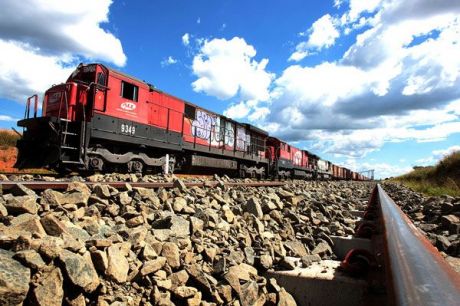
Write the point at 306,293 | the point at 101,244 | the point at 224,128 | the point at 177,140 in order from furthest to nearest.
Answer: the point at 224,128
the point at 177,140
the point at 306,293
the point at 101,244

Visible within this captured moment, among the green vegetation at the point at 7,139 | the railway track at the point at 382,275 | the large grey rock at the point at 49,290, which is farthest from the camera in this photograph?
the green vegetation at the point at 7,139

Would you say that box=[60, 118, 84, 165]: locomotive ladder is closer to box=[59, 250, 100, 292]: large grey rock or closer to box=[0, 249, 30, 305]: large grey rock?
box=[59, 250, 100, 292]: large grey rock

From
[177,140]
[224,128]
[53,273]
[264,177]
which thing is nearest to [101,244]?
[53,273]

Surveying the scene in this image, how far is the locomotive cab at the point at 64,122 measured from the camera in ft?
32.4

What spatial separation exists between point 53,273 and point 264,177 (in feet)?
76.5

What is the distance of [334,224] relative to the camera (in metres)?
6.20

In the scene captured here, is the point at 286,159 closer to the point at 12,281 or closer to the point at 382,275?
the point at 382,275

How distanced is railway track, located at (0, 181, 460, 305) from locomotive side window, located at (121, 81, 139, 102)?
7.64 metres

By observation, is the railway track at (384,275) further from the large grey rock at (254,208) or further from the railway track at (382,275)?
the large grey rock at (254,208)

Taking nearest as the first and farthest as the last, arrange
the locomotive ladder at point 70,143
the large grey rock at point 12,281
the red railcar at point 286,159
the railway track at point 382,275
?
the railway track at point 382,275 < the large grey rock at point 12,281 < the locomotive ladder at point 70,143 < the red railcar at point 286,159

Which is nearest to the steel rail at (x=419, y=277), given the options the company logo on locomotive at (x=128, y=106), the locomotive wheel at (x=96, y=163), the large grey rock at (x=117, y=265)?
the large grey rock at (x=117, y=265)

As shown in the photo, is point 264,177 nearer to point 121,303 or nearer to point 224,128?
point 224,128

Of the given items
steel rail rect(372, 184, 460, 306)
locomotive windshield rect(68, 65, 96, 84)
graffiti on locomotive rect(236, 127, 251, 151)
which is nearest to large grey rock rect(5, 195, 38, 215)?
→ steel rail rect(372, 184, 460, 306)

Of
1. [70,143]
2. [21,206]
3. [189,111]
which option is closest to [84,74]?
[70,143]
